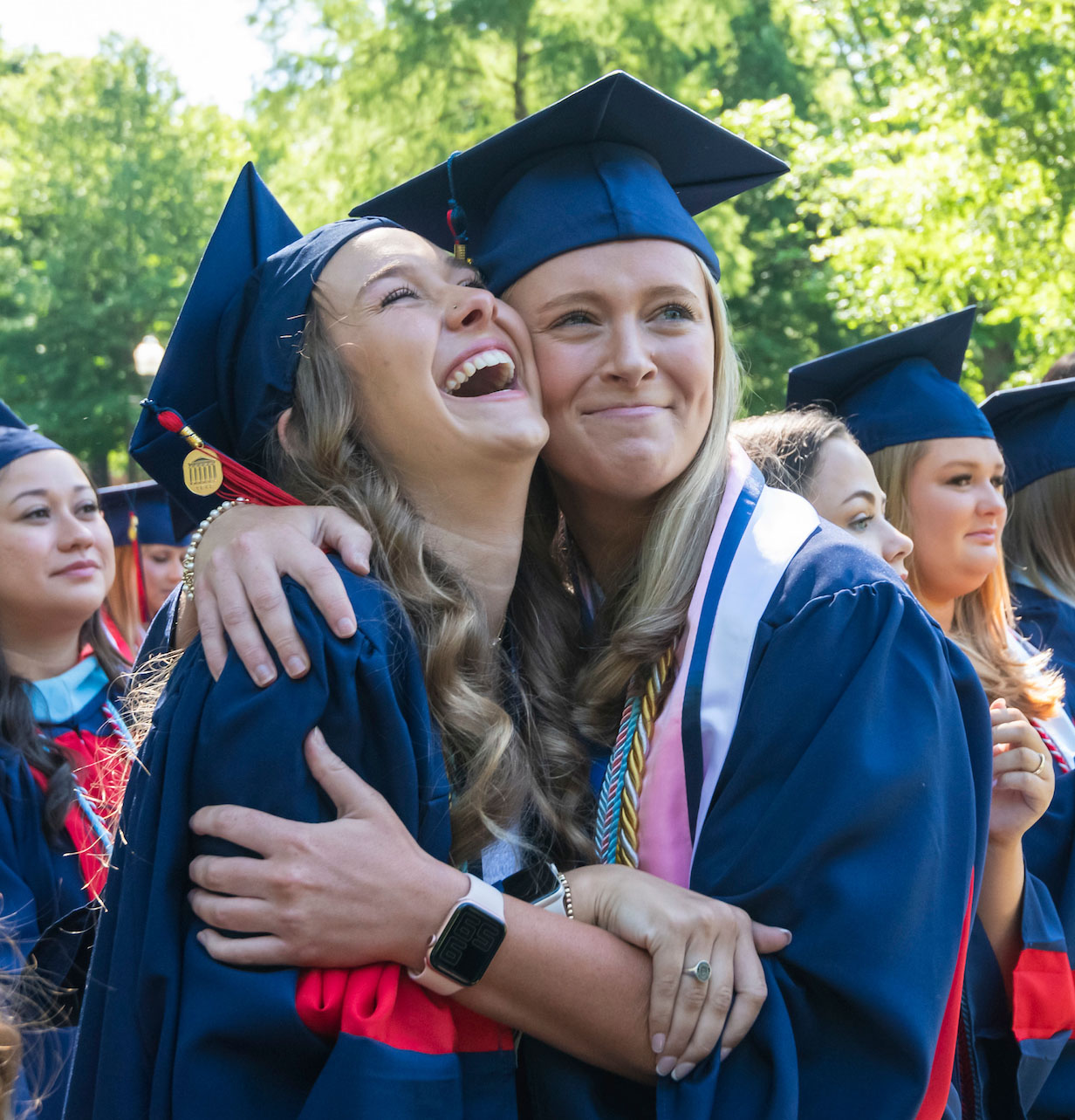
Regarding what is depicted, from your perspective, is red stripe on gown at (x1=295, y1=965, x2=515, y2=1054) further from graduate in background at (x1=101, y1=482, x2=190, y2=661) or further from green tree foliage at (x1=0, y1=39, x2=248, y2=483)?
green tree foliage at (x1=0, y1=39, x2=248, y2=483)

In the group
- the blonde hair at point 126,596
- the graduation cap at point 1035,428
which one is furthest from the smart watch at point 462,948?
the blonde hair at point 126,596

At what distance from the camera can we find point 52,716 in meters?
3.97

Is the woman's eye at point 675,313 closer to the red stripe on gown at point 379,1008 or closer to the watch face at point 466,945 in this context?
the watch face at point 466,945

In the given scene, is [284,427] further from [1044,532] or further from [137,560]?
[137,560]

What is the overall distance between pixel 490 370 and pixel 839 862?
1.28 metres

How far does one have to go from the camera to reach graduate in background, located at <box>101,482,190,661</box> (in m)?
5.79

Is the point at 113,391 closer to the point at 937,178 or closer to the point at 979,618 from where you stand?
the point at 937,178

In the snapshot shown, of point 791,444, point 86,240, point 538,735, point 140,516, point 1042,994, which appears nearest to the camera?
point 538,735

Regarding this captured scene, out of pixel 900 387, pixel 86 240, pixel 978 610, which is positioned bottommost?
pixel 978 610

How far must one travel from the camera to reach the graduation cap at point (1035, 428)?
4273mm

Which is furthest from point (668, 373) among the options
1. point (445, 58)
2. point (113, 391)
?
point (113, 391)

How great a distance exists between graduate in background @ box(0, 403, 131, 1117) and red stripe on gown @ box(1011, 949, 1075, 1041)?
233 cm

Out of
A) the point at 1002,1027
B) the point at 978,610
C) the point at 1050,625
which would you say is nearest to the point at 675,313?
the point at 978,610

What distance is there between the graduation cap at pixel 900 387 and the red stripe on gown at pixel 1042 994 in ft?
5.30
